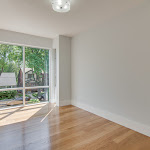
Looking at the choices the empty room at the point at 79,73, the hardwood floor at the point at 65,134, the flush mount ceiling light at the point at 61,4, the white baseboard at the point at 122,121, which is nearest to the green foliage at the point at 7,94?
the empty room at the point at 79,73

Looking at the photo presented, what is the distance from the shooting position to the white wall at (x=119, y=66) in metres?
2.28

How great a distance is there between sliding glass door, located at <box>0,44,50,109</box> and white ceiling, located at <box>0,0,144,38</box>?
0.89 metres

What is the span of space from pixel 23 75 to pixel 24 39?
1.28m

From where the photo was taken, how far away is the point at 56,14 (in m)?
2.65

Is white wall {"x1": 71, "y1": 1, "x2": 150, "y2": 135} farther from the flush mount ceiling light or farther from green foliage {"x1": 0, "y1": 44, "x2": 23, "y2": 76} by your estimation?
green foliage {"x1": 0, "y1": 44, "x2": 23, "y2": 76}

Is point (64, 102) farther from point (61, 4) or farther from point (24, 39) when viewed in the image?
point (61, 4)

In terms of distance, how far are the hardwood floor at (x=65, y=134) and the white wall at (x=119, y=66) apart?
16.9 inches

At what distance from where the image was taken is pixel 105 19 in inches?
115

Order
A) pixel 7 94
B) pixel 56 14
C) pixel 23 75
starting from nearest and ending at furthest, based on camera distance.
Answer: pixel 56 14 < pixel 7 94 < pixel 23 75

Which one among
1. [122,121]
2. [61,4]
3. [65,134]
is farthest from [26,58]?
[122,121]

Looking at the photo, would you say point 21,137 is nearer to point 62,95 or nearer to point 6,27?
point 62,95

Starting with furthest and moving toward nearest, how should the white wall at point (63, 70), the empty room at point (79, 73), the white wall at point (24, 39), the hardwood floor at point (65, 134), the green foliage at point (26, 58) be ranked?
the white wall at point (63, 70) → the green foliage at point (26, 58) → the white wall at point (24, 39) → the empty room at point (79, 73) → the hardwood floor at point (65, 134)

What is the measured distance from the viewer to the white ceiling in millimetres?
2236

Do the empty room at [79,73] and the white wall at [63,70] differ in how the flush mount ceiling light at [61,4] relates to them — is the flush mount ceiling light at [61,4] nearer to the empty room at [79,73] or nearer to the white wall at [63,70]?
the empty room at [79,73]
